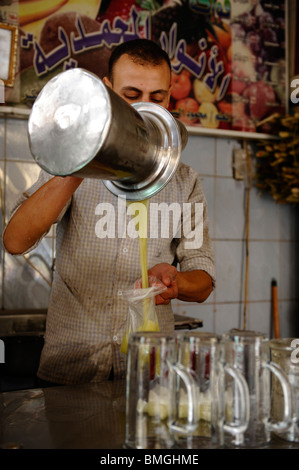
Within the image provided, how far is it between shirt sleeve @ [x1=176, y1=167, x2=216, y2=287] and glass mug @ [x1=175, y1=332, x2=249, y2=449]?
73 cm

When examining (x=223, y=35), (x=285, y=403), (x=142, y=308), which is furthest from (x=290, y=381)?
(x=223, y=35)

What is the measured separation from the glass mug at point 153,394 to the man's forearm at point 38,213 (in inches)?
19.2

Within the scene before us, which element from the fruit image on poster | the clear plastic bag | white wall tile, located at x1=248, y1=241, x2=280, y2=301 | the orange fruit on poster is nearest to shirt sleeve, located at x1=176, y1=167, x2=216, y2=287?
the clear plastic bag

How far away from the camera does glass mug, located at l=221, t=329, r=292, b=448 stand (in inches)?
31.9

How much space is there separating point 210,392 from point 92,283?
72cm

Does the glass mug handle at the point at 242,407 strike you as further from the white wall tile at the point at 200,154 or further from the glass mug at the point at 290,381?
the white wall tile at the point at 200,154

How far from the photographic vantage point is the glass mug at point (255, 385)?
31.9 inches

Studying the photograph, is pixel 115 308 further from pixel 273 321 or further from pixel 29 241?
pixel 273 321

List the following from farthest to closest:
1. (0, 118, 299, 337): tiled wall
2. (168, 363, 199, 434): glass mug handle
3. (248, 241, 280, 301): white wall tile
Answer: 1. (248, 241, 280, 301): white wall tile
2. (0, 118, 299, 337): tiled wall
3. (168, 363, 199, 434): glass mug handle

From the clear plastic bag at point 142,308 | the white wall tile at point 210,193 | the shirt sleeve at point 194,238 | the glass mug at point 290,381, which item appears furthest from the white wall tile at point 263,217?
the glass mug at point 290,381

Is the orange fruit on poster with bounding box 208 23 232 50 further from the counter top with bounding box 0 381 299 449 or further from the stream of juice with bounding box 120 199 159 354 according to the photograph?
the counter top with bounding box 0 381 299 449

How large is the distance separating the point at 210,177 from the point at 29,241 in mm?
1592

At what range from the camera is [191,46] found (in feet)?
8.55
